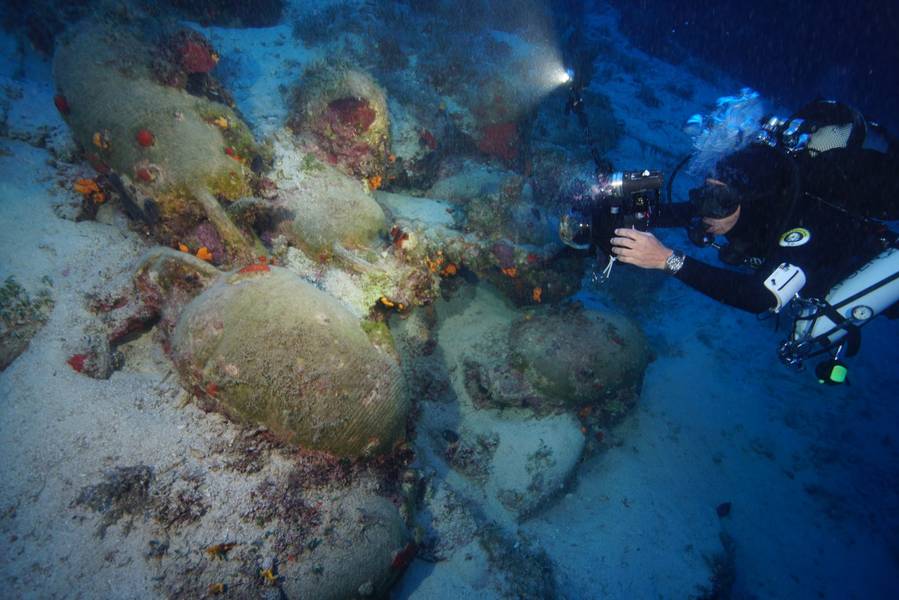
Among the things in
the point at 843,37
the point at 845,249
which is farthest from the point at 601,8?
the point at 845,249

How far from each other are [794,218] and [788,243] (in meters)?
0.23

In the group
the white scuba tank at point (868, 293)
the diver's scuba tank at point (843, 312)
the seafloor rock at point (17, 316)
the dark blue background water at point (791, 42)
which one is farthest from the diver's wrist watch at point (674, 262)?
the dark blue background water at point (791, 42)

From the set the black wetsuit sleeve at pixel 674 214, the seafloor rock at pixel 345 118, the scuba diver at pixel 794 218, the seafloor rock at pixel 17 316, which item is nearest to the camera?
the seafloor rock at pixel 17 316

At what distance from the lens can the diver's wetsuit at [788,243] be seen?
3256 mm

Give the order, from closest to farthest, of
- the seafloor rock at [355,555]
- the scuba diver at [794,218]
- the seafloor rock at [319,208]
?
the seafloor rock at [355,555], the scuba diver at [794,218], the seafloor rock at [319,208]

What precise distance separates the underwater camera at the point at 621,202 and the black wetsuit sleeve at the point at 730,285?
23.4 inches

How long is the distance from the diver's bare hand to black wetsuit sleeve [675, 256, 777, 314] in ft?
0.83

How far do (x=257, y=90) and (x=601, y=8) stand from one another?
92.9 ft

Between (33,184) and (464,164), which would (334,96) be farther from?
(33,184)

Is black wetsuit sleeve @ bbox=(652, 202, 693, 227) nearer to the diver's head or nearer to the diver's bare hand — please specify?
the diver's head

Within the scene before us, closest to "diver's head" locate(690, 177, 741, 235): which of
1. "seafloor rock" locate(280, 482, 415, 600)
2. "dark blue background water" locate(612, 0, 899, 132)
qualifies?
"seafloor rock" locate(280, 482, 415, 600)

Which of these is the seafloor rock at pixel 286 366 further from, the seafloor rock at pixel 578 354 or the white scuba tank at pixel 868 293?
the white scuba tank at pixel 868 293

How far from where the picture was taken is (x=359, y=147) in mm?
5750

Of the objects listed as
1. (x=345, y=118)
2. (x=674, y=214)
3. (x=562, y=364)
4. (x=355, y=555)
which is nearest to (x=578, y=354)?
(x=562, y=364)
